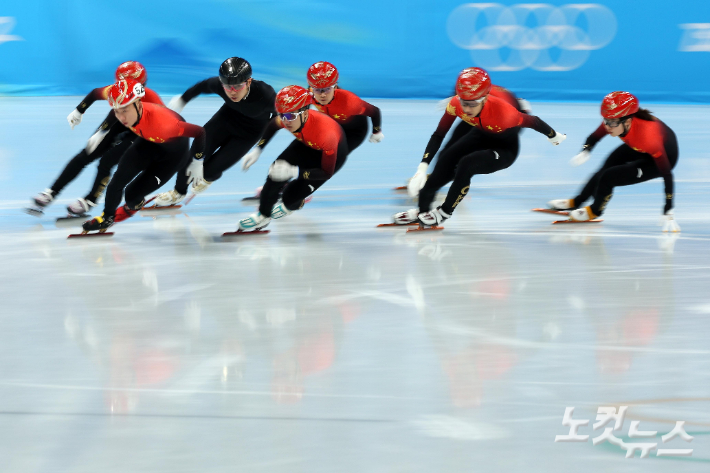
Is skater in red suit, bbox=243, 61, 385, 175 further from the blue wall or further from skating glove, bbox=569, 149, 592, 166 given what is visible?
the blue wall

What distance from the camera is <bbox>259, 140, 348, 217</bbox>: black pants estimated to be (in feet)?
14.6

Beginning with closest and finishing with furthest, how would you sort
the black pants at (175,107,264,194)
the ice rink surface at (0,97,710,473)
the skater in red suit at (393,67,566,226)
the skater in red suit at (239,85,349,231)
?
the ice rink surface at (0,97,710,473) → the skater in red suit at (239,85,349,231) → the skater in red suit at (393,67,566,226) → the black pants at (175,107,264,194)

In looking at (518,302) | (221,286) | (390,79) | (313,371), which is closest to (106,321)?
(221,286)

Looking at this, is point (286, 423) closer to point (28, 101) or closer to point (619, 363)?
point (619, 363)

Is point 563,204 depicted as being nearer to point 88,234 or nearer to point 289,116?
point 289,116

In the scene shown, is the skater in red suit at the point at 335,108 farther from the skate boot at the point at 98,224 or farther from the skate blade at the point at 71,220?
the skate blade at the point at 71,220

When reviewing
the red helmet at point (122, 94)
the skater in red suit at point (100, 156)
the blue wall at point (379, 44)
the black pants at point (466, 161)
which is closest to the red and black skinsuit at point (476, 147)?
the black pants at point (466, 161)

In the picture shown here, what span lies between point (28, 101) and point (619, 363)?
10.4 meters

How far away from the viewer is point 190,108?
33.9ft

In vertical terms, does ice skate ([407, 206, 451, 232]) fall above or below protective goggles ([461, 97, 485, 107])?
below

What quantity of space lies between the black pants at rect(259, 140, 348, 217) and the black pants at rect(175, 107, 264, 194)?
828 millimetres

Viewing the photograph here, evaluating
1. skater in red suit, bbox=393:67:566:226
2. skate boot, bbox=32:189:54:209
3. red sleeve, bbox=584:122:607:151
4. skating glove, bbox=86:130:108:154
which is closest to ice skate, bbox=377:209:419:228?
skater in red suit, bbox=393:67:566:226

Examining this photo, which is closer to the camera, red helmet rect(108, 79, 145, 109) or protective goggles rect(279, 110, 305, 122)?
red helmet rect(108, 79, 145, 109)

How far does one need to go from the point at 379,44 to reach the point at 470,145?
6.81 metres
